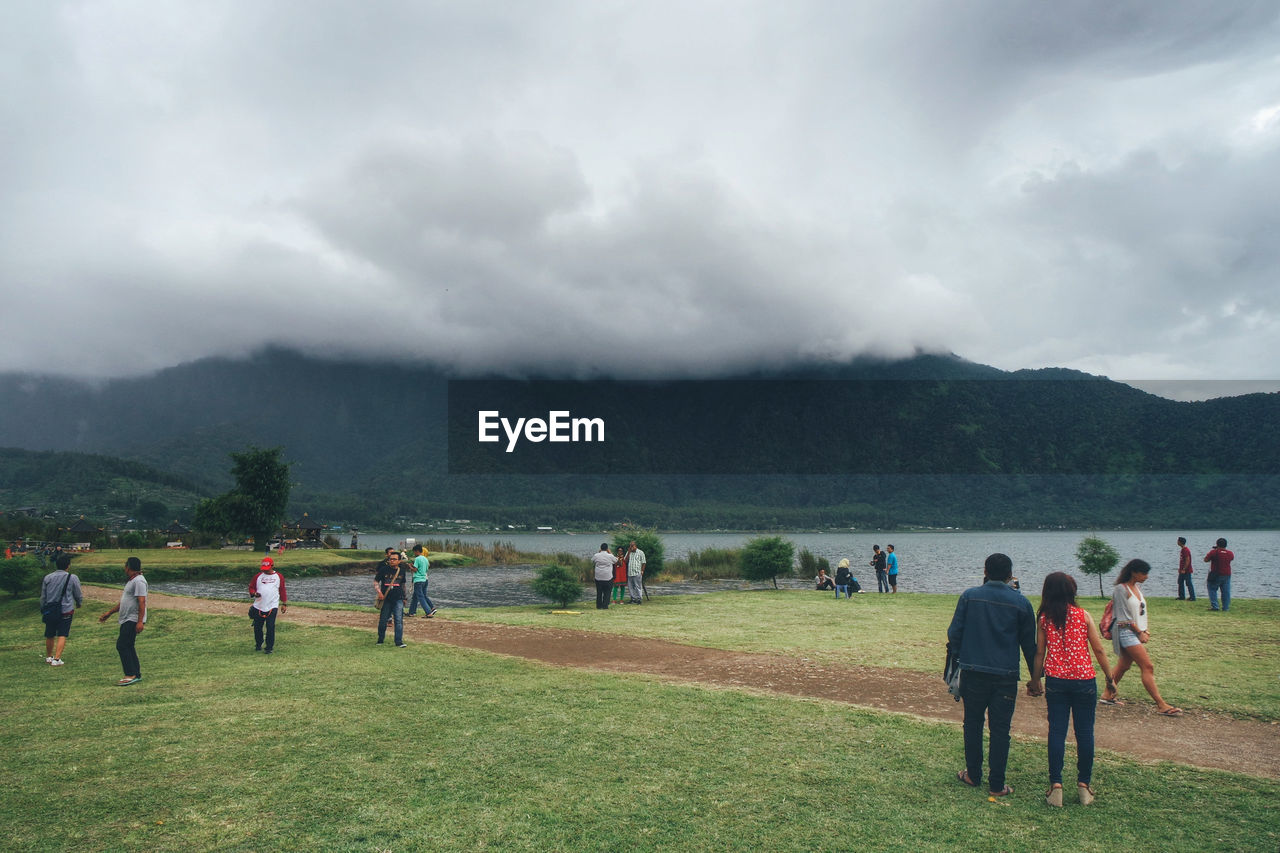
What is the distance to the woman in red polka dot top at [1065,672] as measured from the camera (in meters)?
6.82

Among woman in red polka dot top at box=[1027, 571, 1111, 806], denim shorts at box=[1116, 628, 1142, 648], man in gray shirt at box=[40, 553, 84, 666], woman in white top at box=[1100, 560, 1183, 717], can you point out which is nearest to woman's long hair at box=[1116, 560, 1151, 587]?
woman in white top at box=[1100, 560, 1183, 717]

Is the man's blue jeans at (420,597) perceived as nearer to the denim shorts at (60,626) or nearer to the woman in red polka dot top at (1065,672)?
the denim shorts at (60,626)

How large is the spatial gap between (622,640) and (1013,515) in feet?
638

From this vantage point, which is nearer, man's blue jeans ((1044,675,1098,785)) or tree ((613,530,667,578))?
man's blue jeans ((1044,675,1098,785))

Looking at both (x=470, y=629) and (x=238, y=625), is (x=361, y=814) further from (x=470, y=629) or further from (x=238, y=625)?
(x=238, y=625)

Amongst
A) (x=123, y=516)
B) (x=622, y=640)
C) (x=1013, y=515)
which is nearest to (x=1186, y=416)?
(x=1013, y=515)

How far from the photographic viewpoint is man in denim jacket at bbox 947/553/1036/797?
695 cm

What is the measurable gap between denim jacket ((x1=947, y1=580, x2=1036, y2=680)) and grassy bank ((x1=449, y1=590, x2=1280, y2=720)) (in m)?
5.83

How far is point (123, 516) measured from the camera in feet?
406

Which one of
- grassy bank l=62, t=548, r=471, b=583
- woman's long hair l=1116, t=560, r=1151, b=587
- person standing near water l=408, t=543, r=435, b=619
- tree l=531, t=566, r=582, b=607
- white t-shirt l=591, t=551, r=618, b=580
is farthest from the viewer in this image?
grassy bank l=62, t=548, r=471, b=583

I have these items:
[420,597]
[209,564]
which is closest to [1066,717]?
[420,597]

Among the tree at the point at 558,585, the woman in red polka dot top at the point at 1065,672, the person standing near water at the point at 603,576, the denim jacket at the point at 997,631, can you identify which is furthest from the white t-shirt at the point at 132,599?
the tree at the point at 558,585

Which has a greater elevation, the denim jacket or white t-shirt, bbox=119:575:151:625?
the denim jacket

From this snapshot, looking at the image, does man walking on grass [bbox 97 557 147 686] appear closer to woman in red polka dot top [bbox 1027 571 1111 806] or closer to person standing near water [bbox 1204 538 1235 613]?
woman in red polka dot top [bbox 1027 571 1111 806]
